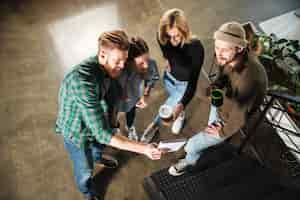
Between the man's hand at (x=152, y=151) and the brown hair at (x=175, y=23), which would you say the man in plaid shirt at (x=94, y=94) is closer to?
the man's hand at (x=152, y=151)

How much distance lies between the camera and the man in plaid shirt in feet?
6.75

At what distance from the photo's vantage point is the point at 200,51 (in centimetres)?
265

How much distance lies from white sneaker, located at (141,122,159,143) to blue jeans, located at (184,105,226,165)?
0.48m

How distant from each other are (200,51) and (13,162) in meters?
1.82

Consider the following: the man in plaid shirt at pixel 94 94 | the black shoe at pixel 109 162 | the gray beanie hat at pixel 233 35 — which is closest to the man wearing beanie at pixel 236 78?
the gray beanie hat at pixel 233 35

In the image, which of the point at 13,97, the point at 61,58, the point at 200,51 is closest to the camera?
the point at 200,51

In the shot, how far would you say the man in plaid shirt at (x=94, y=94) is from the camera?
2.06m

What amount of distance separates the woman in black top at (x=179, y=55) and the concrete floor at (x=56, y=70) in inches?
22.6

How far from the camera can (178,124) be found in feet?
10.9

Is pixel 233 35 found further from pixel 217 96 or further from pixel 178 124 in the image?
pixel 178 124

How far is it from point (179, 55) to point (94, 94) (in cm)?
84

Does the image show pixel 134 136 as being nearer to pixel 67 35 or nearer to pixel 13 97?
pixel 13 97

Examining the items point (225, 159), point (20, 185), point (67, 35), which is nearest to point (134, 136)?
point (225, 159)

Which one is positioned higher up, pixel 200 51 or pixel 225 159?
pixel 200 51
